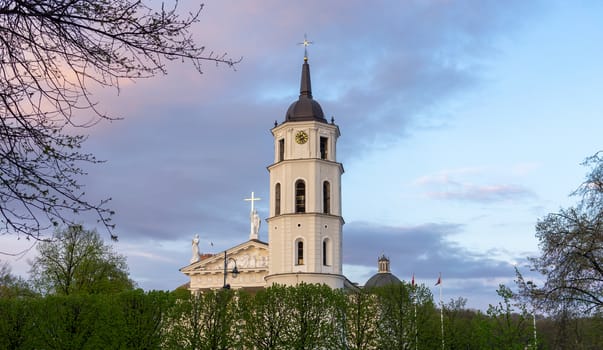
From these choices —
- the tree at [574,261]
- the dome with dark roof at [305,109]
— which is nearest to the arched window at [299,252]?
the dome with dark roof at [305,109]

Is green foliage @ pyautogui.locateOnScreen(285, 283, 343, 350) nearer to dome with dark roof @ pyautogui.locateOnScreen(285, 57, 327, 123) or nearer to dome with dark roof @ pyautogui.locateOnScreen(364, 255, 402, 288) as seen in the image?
dome with dark roof @ pyautogui.locateOnScreen(285, 57, 327, 123)

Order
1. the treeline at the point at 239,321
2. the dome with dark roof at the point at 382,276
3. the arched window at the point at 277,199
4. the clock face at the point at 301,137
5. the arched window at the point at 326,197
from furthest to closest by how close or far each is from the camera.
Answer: the dome with dark roof at the point at 382,276 < the arched window at the point at 277,199 < the clock face at the point at 301,137 < the arched window at the point at 326,197 < the treeline at the point at 239,321

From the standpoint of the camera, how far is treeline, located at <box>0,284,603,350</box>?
3528 cm

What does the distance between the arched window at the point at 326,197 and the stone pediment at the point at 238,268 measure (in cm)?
799

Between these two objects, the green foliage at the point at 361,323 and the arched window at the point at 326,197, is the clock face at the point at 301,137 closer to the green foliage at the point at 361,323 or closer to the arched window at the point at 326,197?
the arched window at the point at 326,197

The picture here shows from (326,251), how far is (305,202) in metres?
4.36

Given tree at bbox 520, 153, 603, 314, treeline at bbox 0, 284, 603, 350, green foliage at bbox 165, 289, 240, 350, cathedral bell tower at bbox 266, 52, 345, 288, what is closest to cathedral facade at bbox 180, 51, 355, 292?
cathedral bell tower at bbox 266, 52, 345, 288

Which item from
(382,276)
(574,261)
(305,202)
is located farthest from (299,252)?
(382,276)

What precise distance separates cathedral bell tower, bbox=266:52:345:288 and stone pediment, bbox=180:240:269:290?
4.93 m

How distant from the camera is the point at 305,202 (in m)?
58.2

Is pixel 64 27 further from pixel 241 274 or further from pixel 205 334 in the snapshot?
pixel 241 274

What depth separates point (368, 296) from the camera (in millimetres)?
A: 40156

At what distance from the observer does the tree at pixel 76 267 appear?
6012 cm

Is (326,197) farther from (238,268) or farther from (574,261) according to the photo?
(574,261)
